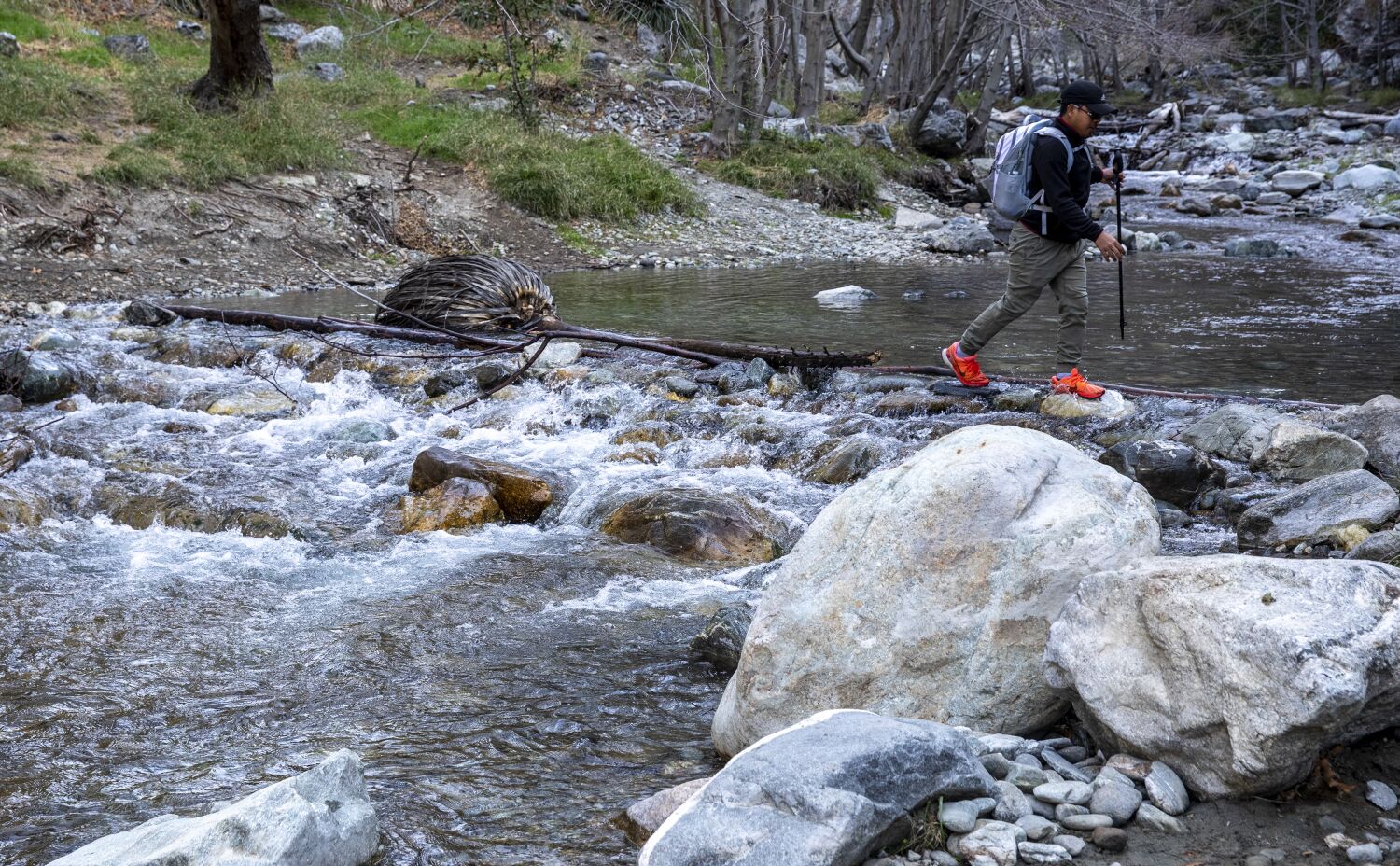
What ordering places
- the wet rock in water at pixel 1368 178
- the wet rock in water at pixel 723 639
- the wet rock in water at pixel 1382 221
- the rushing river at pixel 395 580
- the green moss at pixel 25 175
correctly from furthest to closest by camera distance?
the wet rock in water at pixel 1368 178
the wet rock in water at pixel 1382 221
the green moss at pixel 25 175
the wet rock in water at pixel 723 639
the rushing river at pixel 395 580

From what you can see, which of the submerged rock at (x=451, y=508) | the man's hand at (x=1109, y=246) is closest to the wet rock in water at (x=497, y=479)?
the submerged rock at (x=451, y=508)

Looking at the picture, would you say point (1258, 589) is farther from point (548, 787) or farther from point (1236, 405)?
point (1236, 405)

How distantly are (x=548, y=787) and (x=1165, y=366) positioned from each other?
698 centimetres

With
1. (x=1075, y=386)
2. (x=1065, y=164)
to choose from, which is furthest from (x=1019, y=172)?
(x=1075, y=386)

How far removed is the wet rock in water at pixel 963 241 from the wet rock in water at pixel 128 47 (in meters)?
14.4

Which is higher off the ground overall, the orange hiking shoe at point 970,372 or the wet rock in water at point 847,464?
the orange hiking shoe at point 970,372

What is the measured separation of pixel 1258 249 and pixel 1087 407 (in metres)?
10.7

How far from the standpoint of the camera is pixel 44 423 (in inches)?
307

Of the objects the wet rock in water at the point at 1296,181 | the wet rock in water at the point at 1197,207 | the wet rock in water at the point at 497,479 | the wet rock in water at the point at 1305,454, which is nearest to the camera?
the wet rock in water at the point at 1305,454

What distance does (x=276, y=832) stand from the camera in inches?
109

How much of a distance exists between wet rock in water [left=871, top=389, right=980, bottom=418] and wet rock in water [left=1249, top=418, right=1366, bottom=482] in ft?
6.09

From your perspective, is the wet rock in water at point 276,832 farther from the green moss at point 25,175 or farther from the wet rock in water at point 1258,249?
the wet rock in water at point 1258,249

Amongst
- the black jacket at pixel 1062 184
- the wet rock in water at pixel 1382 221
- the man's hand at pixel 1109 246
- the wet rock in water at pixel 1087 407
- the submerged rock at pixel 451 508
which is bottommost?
the wet rock in water at pixel 1382 221

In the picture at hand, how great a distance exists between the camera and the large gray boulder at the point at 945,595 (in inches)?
134
